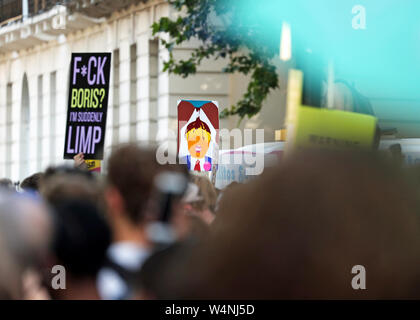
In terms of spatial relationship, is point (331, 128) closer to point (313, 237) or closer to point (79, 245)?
point (313, 237)

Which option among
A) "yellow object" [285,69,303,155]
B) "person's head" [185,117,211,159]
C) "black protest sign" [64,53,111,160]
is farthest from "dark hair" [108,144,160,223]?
"person's head" [185,117,211,159]

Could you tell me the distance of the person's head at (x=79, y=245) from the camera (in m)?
2.28

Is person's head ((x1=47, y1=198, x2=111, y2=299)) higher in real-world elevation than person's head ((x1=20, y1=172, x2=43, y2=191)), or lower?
lower

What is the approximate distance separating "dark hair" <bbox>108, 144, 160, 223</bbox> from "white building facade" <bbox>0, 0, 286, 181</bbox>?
9.95 meters

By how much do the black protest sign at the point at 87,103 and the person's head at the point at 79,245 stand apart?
5.48 metres

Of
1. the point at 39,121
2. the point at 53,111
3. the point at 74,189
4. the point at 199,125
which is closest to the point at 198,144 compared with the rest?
the point at 199,125

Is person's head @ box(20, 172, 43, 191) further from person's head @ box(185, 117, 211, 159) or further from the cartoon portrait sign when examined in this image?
person's head @ box(185, 117, 211, 159)

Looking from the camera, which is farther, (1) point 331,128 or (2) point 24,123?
(2) point 24,123

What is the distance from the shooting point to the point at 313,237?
179cm

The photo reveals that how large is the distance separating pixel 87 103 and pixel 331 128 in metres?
5.83

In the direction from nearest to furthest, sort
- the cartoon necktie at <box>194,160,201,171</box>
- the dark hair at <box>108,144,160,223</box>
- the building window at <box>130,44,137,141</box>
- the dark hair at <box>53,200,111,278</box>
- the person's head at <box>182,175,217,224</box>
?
the dark hair at <box>53,200,111,278</box> → the dark hair at <box>108,144,160,223</box> → the person's head at <box>182,175,217,224</box> → the cartoon necktie at <box>194,160,201,171</box> → the building window at <box>130,44,137,141</box>

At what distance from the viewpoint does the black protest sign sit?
310 inches

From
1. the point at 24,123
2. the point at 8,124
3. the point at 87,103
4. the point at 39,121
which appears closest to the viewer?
the point at 87,103

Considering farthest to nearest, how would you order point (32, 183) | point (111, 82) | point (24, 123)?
point (24, 123) < point (111, 82) < point (32, 183)
